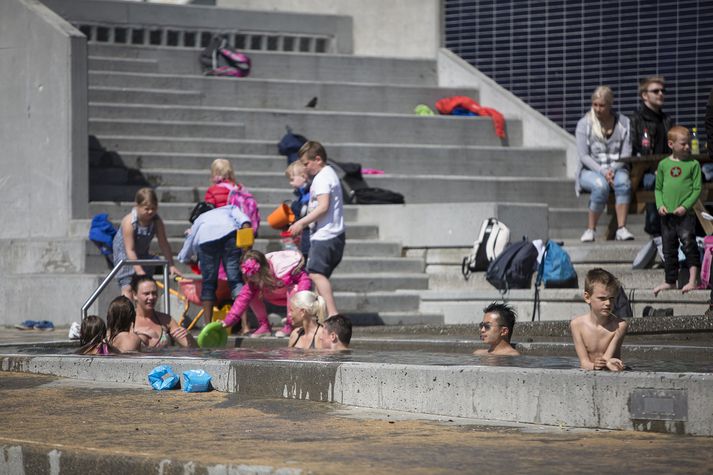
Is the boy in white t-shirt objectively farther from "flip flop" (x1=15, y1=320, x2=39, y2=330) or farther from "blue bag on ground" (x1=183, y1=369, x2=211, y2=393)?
"blue bag on ground" (x1=183, y1=369, x2=211, y2=393)

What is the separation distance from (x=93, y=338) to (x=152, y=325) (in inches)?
47.4

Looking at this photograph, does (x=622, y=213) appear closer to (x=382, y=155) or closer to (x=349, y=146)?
(x=382, y=155)

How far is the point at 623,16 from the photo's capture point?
18.6m

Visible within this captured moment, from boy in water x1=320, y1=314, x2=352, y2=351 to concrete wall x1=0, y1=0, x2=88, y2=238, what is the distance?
17.8 ft

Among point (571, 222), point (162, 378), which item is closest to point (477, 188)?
point (571, 222)

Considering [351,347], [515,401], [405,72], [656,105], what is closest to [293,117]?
[405,72]

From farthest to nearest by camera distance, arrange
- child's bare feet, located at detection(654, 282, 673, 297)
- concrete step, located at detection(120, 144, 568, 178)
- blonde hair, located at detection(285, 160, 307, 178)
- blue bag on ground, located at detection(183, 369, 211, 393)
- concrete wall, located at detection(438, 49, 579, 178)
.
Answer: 1. concrete wall, located at detection(438, 49, 579, 178)
2. concrete step, located at detection(120, 144, 568, 178)
3. blonde hair, located at detection(285, 160, 307, 178)
4. child's bare feet, located at detection(654, 282, 673, 297)
5. blue bag on ground, located at detection(183, 369, 211, 393)

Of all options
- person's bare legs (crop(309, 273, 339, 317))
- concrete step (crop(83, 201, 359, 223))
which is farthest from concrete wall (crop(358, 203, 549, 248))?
person's bare legs (crop(309, 273, 339, 317))

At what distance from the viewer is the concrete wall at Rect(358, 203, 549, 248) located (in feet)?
46.7

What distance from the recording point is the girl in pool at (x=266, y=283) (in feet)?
41.0

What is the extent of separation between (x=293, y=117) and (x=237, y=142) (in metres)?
1.03

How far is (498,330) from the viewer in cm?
996

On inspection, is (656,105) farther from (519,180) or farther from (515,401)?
(515,401)

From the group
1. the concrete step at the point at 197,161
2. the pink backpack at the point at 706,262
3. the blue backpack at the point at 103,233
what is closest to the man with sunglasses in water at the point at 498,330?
the pink backpack at the point at 706,262
